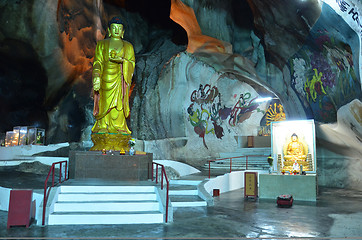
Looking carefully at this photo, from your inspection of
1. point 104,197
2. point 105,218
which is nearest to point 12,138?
point 104,197

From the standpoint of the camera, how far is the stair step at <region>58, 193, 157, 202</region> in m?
6.30

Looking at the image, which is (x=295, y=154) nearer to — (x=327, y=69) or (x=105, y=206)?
(x=327, y=69)

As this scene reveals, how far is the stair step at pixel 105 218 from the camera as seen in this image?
5.59 metres

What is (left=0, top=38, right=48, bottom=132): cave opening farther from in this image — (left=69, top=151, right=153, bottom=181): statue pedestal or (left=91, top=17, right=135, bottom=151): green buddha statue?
(left=69, top=151, right=153, bottom=181): statue pedestal

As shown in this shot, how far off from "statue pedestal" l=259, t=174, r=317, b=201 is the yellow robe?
14.8 feet

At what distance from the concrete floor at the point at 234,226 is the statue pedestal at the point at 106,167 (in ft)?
5.23

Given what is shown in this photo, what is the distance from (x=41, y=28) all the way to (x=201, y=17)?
24.6ft

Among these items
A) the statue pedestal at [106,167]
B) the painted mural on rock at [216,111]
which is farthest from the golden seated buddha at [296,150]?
the painted mural on rock at [216,111]

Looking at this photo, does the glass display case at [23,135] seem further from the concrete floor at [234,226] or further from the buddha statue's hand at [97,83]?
the concrete floor at [234,226]

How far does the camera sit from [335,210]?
24.5ft

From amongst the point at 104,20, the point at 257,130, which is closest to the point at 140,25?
the point at 104,20

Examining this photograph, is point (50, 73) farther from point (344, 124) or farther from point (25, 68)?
point (344, 124)

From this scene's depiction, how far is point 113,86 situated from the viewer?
9656 millimetres

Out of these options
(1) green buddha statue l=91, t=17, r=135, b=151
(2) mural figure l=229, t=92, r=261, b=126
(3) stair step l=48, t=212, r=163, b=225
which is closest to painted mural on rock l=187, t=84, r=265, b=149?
(2) mural figure l=229, t=92, r=261, b=126
